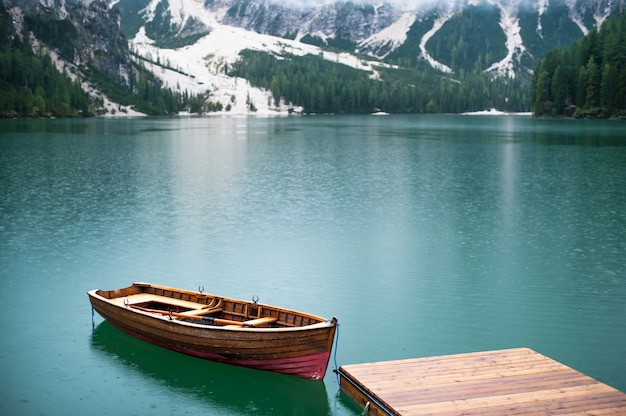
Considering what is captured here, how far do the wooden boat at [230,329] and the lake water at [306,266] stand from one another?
2.06ft

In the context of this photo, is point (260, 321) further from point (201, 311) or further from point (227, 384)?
point (201, 311)

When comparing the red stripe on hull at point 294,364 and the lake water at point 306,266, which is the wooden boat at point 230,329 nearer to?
the red stripe on hull at point 294,364

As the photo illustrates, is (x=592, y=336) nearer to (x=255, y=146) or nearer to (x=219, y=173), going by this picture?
(x=219, y=173)

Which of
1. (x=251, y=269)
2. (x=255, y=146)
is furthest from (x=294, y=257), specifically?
(x=255, y=146)

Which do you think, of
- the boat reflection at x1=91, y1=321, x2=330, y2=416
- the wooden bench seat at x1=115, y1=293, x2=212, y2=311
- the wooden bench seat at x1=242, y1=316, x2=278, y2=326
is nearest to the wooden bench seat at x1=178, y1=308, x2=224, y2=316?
the wooden bench seat at x1=115, y1=293, x2=212, y2=311

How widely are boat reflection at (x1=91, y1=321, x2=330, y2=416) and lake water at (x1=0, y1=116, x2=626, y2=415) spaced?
0.06 m

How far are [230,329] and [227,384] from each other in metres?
1.84

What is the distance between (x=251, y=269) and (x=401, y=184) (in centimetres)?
3502

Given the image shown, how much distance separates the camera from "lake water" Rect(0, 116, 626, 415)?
21609mm

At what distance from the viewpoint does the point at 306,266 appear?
34.8 metres

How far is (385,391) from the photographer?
59.8 feet

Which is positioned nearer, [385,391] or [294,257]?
[385,391]

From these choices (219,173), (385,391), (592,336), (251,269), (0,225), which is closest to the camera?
(385,391)

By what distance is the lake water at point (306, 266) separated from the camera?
21.6 meters
